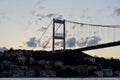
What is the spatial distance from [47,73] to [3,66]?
28.5 ft

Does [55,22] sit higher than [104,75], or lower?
higher

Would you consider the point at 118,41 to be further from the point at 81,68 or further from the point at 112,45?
the point at 81,68

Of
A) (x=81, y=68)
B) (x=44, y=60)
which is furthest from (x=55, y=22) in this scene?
(x=44, y=60)

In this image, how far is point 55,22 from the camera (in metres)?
102

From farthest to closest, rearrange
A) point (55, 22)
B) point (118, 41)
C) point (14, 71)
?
1. point (14, 71)
2. point (55, 22)
3. point (118, 41)

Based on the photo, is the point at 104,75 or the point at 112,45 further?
the point at 104,75

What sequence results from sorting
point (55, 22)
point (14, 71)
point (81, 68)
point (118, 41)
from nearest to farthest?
1. point (118, 41)
2. point (55, 22)
3. point (81, 68)
4. point (14, 71)

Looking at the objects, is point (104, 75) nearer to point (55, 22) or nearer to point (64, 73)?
point (64, 73)

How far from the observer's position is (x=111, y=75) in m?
126

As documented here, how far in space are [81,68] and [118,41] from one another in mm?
44037

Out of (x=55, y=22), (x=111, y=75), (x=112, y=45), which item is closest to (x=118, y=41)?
(x=112, y=45)

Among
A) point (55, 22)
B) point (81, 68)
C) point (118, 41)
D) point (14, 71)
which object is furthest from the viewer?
point (14, 71)

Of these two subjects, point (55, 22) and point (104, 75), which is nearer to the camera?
point (55, 22)

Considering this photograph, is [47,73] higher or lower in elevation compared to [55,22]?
lower
